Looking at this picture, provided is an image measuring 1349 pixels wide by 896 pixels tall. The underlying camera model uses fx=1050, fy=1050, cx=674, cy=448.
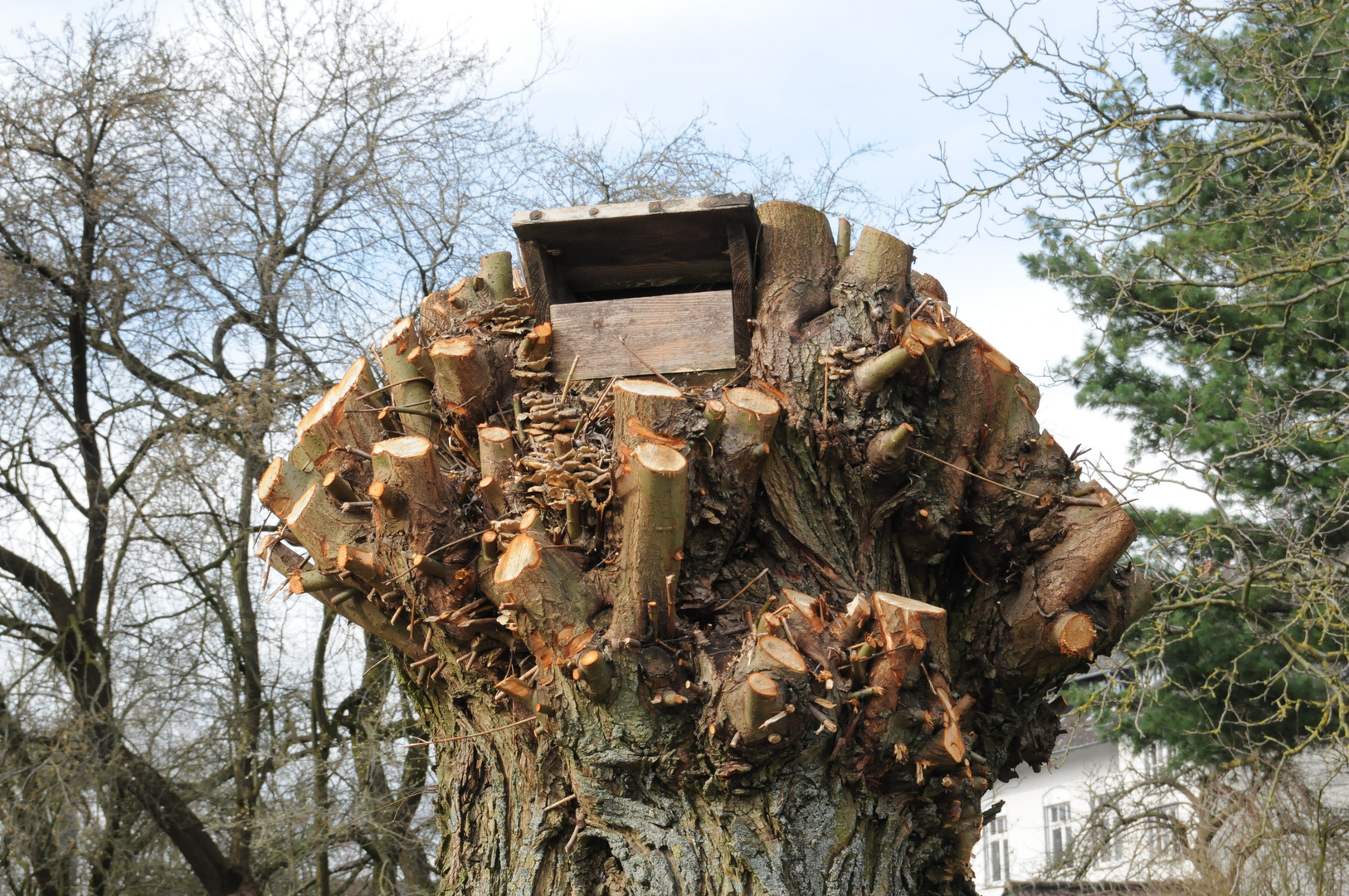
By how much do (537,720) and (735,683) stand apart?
1.88 ft

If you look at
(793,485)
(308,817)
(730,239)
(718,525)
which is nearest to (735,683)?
(718,525)

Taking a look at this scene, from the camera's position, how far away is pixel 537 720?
2748 millimetres

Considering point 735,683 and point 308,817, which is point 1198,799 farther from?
point 735,683

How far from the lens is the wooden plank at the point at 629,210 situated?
10.3ft

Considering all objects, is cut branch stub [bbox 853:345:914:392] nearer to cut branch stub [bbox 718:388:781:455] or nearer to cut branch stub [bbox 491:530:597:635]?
cut branch stub [bbox 718:388:781:455]

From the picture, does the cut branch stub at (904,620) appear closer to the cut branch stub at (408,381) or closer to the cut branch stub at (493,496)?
the cut branch stub at (493,496)

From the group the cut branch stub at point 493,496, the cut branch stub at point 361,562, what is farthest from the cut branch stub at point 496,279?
the cut branch stub at point 361,562

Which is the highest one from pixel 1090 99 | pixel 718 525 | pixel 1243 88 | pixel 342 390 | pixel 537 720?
pixel 1243 88

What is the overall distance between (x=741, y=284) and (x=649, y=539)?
3.28ft

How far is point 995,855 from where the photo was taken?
20.7 m

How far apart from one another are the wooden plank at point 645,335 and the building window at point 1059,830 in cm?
807

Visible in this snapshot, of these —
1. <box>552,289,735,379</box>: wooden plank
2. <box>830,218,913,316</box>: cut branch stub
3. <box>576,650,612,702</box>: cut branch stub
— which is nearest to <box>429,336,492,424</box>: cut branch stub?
<box>552,289,735,379</box>: wooden plank

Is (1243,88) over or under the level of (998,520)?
over

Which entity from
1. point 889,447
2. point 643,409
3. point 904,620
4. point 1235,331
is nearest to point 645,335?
point 643,409
